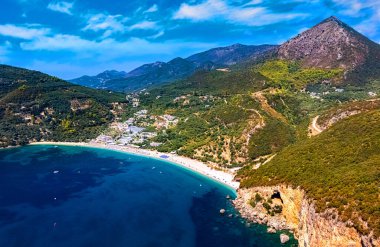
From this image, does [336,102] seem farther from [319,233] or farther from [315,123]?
[319,233]

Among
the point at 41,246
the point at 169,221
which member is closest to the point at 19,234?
the point at 41,246

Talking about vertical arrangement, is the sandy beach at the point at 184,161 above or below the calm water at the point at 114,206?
above

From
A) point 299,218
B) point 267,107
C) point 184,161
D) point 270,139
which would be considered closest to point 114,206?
point 184,161

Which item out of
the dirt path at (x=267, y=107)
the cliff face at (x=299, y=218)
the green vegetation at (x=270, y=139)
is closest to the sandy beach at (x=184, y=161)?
the green vegetation at (x=270, y=139)

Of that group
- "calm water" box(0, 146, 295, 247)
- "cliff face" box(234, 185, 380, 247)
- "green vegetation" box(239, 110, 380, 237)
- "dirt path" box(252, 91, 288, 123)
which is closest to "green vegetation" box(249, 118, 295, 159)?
"dirt path" box(252, 91, 288, 123)

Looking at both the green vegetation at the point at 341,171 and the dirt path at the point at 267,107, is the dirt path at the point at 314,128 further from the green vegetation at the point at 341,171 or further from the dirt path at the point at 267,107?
the green vegetation at the point at 341,171
